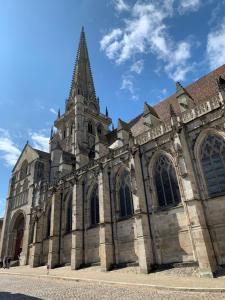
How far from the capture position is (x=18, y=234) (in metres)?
29.0

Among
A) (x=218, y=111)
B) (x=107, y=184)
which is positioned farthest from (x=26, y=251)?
(x=218, y=111)

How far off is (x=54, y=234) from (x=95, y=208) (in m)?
4.72

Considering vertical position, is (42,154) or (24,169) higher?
(42,154)

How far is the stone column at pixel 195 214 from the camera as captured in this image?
34.1 ft

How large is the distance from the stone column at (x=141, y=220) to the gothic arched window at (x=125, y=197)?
5.82 feet

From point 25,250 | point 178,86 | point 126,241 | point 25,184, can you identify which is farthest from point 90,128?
point 126,241

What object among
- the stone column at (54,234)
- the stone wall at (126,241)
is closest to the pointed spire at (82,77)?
the stone column at (54,234)

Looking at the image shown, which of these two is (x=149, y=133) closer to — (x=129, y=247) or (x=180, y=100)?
(x=180, y=100)

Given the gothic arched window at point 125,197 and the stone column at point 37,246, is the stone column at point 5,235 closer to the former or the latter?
the stone column at point 37,246

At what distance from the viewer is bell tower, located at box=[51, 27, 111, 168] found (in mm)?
30828

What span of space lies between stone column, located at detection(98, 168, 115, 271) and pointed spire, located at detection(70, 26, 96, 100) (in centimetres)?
2190

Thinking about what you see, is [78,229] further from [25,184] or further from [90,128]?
[90,128]

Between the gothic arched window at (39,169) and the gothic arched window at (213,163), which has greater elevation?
the gothic arched window at (39,169)

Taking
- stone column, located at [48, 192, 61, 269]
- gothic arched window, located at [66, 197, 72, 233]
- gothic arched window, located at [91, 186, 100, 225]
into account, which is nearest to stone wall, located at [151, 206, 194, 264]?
gothic arched window, located at [91, 186, 100, 225]
